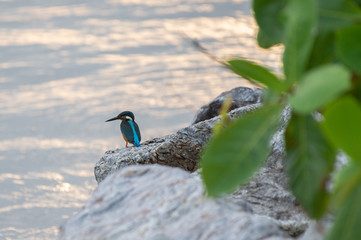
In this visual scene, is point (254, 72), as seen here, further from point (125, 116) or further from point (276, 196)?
point (125, 116)

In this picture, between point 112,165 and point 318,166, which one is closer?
point 318,166

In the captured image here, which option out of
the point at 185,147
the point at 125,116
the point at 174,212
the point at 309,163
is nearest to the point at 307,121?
the point at 309,163

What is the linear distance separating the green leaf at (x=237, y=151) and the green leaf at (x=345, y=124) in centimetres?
9

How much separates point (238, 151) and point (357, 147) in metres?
0.15

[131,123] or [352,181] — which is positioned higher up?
[131,123]

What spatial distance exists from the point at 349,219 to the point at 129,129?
5708 millimetres

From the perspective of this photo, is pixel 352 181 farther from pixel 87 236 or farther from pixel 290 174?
pixel 87 236

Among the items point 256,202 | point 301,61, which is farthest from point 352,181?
point 256,202

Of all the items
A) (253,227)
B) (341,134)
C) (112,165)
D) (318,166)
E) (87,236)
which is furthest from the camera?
(112,165)

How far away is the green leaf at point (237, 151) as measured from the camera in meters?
0.70

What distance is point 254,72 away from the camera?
0.74 meters

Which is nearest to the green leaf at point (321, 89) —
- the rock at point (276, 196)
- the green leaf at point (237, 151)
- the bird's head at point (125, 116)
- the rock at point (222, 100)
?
the green leaf at point (237, 151)

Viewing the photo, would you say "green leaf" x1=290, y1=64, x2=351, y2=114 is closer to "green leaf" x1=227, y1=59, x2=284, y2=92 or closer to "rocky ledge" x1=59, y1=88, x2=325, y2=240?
"green leaf" x1=227, y1=59, x2=284, y2=92

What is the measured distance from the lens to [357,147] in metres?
0.65
